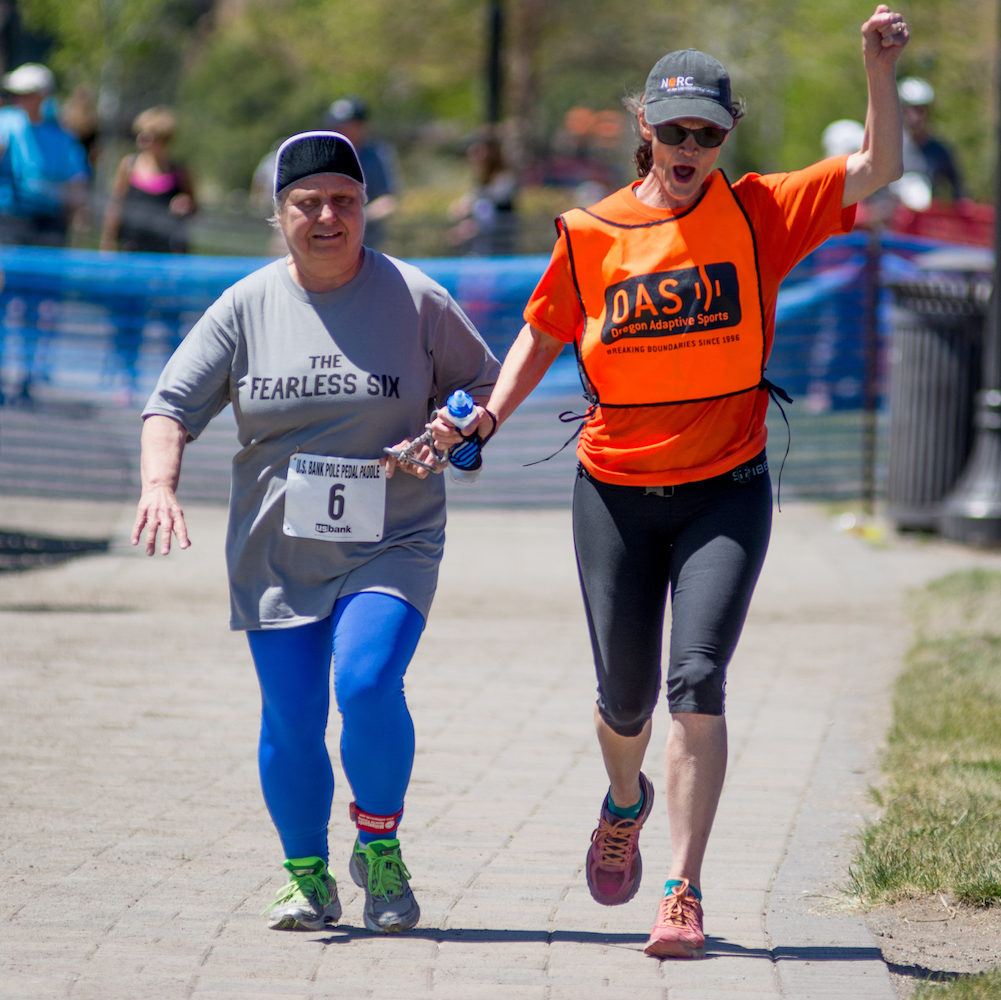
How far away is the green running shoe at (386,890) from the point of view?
389cm

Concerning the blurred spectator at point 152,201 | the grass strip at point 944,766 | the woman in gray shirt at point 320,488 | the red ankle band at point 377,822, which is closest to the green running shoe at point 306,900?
the woman in gray shirt at point 320,488

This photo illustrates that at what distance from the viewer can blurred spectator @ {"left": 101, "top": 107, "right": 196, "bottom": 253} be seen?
12.9m

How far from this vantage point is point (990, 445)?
377 inches

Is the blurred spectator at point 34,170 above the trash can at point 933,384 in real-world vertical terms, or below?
above

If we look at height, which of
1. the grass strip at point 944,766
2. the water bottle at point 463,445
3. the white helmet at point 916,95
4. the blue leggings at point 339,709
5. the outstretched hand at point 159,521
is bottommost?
the grass strip at point 944,766

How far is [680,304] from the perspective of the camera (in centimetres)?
372

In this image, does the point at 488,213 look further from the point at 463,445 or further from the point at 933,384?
the point at 463,445

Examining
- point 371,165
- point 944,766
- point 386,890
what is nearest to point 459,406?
point 386,890

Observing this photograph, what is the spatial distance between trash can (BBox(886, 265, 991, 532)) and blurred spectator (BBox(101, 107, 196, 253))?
5.84 metres

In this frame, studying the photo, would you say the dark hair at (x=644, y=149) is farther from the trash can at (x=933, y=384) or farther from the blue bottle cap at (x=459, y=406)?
the trash can at (x=933, y=384)

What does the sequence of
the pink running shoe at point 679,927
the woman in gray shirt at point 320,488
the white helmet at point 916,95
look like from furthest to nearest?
the white helmet at point 916,95 < the woman in gray shirt at point 320,488 < the pink running shoe at point 679,927

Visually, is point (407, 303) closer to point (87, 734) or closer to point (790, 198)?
point (790, 198)

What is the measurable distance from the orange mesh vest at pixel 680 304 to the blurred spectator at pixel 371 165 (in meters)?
8.56

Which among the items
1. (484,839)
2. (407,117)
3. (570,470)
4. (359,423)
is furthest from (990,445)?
(407,117)
